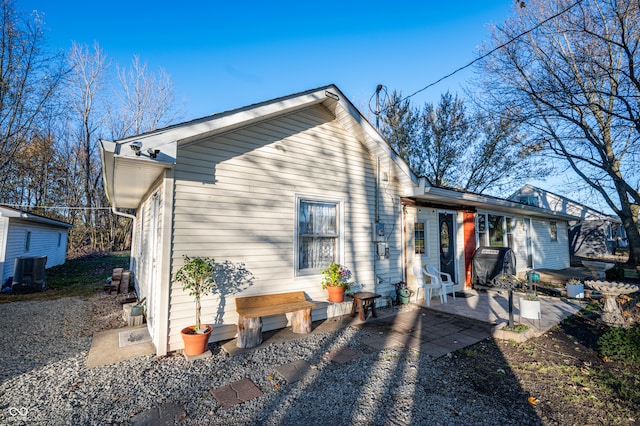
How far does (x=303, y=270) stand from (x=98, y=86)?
22.7 m

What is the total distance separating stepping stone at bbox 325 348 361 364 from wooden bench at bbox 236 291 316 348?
2.77 feet

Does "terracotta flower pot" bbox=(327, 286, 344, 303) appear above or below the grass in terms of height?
above

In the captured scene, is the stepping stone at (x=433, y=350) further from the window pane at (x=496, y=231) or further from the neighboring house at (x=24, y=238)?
the neighboring house at (x=24, y=238)

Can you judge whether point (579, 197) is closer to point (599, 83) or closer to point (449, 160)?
point (599, 83)

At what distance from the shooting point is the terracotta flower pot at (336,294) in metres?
5.38

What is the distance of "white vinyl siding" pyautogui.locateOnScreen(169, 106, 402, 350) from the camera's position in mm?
4262

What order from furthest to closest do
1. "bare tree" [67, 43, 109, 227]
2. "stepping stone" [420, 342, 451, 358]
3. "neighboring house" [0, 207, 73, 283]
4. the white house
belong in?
"bare tree" [67, 43, 109, 227], "neighboring house" [0, 207, 73, 283], the white house, "stepping stone" [420, 342, 451, 358]

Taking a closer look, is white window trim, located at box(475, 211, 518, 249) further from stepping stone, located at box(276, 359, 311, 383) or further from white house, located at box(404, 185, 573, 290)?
stepping stone, located at box(276, 359, 311, 383)

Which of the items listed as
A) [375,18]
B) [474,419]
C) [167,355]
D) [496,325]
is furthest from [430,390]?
[375,18]

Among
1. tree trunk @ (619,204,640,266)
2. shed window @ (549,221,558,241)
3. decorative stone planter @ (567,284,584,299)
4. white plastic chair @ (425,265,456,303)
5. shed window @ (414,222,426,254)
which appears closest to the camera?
white plastic chair @ (425,265,456,303)

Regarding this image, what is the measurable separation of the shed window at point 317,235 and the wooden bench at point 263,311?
643 mm

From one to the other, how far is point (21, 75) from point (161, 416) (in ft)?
55.9

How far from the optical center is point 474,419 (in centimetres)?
257

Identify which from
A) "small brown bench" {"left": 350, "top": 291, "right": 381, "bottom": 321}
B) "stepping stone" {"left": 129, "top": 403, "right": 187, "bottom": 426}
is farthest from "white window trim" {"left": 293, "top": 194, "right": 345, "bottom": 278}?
"stepping stone" {"left": 129, "top": 403, "right": 187, "bottom": 426}
